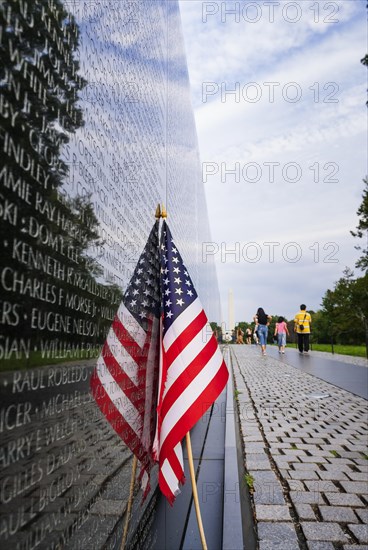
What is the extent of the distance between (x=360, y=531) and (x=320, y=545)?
362 millimetres

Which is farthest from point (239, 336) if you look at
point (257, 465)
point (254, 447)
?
point (257, 465)

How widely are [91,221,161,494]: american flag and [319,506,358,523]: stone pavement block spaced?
128cm

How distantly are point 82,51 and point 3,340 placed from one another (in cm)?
129

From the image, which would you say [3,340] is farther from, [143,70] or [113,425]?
[143,70]

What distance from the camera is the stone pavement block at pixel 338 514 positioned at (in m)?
3.16

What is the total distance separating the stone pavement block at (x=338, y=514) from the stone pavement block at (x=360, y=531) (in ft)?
0.33

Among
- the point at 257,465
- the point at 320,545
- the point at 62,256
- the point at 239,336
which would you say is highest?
the point at 239,336

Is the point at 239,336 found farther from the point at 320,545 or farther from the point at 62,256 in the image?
the point at 62,256

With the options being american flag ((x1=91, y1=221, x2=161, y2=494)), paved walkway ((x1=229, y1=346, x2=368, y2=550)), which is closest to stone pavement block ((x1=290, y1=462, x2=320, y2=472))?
paved walkway ((x1=229, y1=346, x2=368, y2=550))

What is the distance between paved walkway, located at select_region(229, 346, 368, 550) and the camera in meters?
2.95

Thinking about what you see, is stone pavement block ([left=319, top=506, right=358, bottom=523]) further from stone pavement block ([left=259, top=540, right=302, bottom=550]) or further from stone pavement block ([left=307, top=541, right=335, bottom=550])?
stone pavement block ([left=259, top=540, right=302, bottom=550])

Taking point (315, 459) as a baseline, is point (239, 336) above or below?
above

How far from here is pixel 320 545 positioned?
2768 mm

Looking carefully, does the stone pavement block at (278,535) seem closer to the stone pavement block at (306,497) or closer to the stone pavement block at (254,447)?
the stone pavement block at (306,497)
